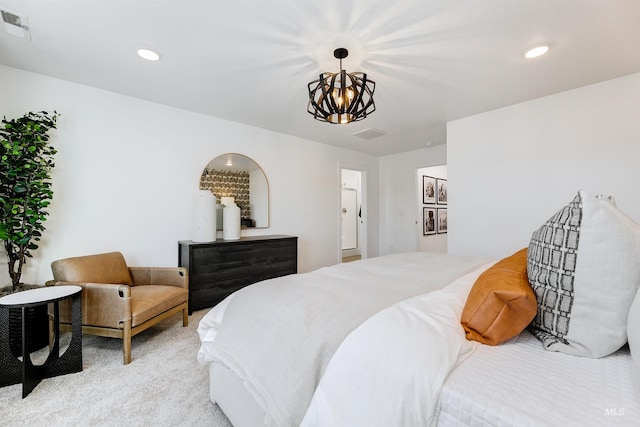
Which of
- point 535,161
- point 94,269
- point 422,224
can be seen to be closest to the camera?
point 94,269

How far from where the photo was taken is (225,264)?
323cm

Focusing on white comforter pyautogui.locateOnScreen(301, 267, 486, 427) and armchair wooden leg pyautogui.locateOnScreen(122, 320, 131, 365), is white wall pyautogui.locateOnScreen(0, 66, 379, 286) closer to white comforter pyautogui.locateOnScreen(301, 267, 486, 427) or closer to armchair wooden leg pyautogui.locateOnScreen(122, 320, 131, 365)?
armchair wooden leg pyautogui.locateOnScreen(122, 320, 131, 365)

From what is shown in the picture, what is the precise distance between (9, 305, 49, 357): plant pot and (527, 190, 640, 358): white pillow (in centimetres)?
301

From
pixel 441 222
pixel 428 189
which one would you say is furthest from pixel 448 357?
pixel 441 222

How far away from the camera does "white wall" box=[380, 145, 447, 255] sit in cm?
546

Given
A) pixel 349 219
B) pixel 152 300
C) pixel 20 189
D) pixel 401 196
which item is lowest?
pixel 152 300

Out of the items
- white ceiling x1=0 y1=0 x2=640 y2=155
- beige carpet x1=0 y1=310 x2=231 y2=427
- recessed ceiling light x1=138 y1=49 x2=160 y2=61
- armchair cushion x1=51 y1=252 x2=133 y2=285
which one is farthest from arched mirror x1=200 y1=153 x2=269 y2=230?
beige carpet x1=0 y1=310 x2=231 y2=427

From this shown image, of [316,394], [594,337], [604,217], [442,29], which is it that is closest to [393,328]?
[316,394]

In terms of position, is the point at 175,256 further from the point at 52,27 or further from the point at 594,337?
the point at 594,337

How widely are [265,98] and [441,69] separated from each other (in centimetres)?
183

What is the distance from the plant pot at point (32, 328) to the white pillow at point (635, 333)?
3089 millimetres

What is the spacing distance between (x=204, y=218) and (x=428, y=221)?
469 cm

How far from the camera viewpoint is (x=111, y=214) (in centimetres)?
290

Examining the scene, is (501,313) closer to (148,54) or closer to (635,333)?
(635,333)
